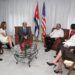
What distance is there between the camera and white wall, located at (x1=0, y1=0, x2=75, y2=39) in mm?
7355

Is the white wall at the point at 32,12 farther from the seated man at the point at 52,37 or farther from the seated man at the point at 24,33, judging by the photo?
the seated man at the point at 24,33

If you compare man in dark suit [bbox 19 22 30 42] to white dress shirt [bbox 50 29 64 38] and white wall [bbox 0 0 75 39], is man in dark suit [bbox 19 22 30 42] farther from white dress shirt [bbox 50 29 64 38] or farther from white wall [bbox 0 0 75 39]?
white wall [bbox 0 0 75 39]

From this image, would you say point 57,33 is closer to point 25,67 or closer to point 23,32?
point 23,32

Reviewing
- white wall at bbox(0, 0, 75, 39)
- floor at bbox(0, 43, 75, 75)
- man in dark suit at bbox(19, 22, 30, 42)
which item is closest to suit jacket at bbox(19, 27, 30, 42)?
man in dark suit at bbox(19, 22, 30, 42)

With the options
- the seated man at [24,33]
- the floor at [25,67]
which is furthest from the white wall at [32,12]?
the floor at [25,67]

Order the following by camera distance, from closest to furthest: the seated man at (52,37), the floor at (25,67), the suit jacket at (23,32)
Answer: the floor at (25,67) < the seated man at (52,37) < the suit jacket at (23,32)

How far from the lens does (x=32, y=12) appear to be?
792 cm

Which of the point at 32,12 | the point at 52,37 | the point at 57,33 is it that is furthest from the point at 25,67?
the point at 32,12

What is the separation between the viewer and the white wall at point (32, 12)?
7.36 metres

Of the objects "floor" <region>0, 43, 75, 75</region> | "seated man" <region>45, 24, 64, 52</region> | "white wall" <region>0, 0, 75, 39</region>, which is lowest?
"floor" <region>0, 43, 75, 75</region>

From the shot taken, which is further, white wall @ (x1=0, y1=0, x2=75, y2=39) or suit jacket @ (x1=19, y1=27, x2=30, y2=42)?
white wall @ (x1=0, y1=0, x2=75, y2=39)

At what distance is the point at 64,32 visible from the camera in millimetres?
6578

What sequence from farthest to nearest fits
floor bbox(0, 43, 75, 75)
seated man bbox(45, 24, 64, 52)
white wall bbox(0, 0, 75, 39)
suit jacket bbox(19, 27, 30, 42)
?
white wall bbox(0, 0, 75, 39) < suit jacket bbox(19, 27, 30, 42) < seated man bbox(45, 24, 64, 52) < floor bbox(0, 43, 75, 75)

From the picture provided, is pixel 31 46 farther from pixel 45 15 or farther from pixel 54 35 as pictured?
pixel 45 15
